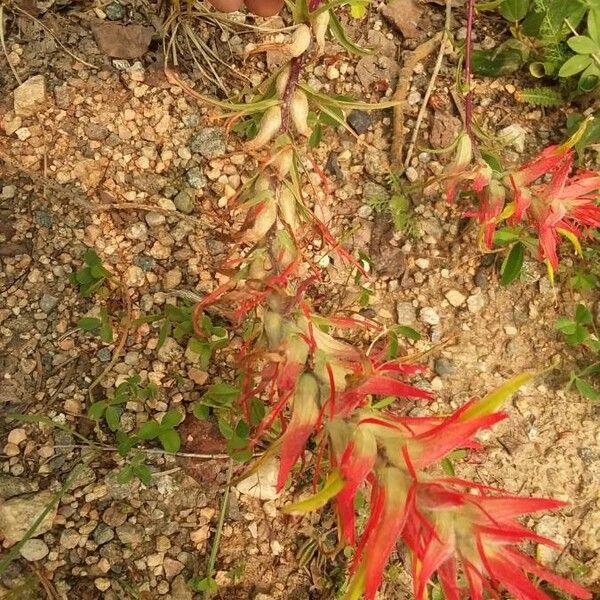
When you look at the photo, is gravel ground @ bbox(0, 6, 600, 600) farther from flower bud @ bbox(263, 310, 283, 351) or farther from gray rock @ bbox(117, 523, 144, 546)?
flower bud @ bbox(263, 310, 283, 351)

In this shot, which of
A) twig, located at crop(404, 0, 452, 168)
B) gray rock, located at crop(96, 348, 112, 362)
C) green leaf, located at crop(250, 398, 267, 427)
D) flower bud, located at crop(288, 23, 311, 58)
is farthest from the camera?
twig, located at crop(404, 0, 452, 168)

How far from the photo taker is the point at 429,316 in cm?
170

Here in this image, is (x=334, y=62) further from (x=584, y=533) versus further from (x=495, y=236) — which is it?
(x=584, y=533)

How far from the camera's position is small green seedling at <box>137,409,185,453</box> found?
4.71ft

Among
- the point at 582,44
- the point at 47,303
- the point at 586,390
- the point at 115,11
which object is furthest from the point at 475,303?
the point at 115,11

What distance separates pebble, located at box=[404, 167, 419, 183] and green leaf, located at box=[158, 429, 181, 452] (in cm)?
78

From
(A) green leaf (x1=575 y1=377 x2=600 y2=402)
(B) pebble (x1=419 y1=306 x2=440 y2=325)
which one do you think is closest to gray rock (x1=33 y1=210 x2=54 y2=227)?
(B) pebble (x1=419 y1=306 x2=440 y2=325)

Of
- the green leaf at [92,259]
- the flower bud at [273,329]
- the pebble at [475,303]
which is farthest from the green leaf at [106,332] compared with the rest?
the pebble at [475,303]

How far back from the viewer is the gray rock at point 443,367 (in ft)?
5.47

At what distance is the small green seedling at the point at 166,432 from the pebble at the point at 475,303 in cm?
69

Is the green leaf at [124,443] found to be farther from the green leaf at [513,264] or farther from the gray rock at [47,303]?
the green leaf at [513,264]

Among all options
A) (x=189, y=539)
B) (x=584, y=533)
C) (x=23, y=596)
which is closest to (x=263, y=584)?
(x=189, y=539)

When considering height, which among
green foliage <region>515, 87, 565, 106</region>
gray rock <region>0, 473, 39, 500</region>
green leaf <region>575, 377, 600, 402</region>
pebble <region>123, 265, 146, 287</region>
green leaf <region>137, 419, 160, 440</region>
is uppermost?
green foliage <region>515, 87, 565, 106</region>

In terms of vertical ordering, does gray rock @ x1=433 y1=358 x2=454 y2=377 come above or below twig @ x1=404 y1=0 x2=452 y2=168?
below
